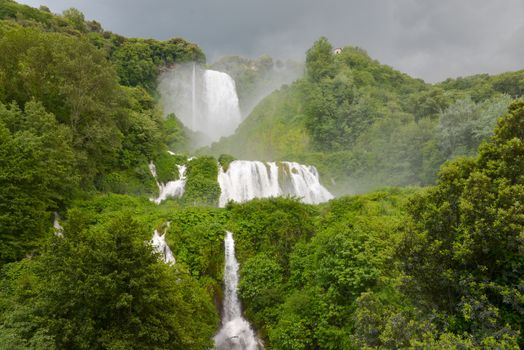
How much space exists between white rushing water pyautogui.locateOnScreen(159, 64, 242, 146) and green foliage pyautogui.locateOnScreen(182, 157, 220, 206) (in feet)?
88.7

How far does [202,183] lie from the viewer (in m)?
28.7

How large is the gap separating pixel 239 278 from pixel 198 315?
5084mm

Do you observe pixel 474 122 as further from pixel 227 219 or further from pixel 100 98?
pixel 100 98

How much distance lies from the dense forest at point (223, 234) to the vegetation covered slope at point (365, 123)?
1.14 feet

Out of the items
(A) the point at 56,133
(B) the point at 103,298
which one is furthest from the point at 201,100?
(B) the point at 103,298

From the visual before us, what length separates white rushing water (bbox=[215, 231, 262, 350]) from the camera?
1576cm

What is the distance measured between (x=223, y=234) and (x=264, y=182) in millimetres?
12884

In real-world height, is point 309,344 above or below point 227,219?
below

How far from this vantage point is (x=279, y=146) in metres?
47.3

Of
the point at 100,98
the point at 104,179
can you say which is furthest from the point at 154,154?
the point at 100,98

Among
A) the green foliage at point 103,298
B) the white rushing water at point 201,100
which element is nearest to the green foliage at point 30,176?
the green foliage at point 103,298

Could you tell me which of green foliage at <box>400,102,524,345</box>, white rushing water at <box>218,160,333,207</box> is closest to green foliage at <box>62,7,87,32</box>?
white rushing water at <box>218,160,333,207</box>

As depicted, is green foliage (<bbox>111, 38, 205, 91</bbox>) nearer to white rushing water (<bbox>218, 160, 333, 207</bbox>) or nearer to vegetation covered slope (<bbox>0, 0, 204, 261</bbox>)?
vegetation covered slope (<bbox>0, 0, 204, 261</bbox>)

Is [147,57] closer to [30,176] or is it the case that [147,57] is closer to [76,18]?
[76,18]
